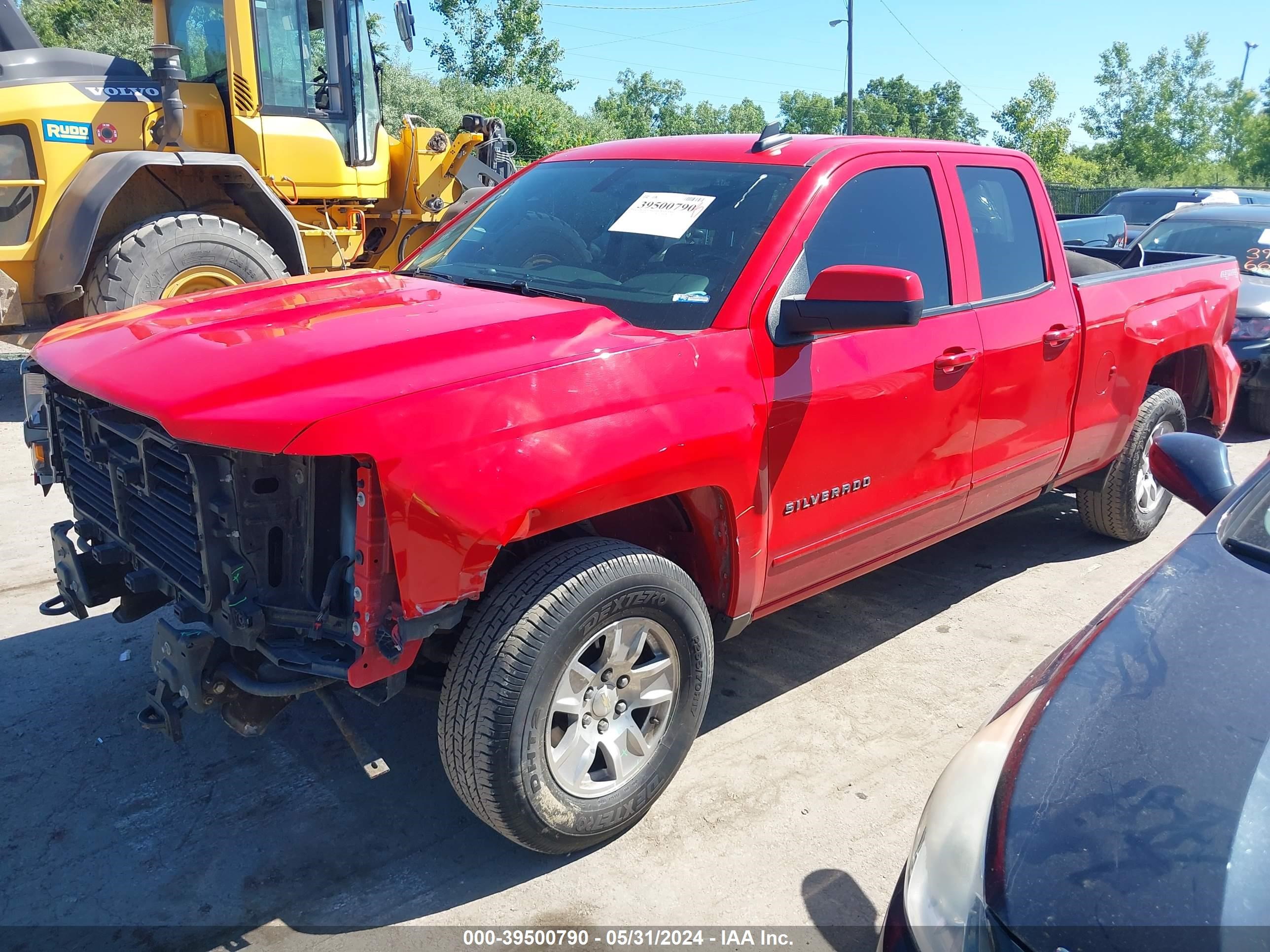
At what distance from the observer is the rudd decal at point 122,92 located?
7535mm

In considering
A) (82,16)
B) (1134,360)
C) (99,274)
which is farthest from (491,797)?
(82,16)

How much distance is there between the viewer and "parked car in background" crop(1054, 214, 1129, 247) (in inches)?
355

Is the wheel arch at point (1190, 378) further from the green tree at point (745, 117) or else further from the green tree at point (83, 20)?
the green tree at point (745, 117)

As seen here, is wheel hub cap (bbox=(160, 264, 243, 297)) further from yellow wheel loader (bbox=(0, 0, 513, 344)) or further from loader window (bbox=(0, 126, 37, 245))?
loader window (bbox=(0, 126, 37, 245))

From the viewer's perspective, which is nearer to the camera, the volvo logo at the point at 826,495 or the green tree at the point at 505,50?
the volvo logo at the point at 826,495

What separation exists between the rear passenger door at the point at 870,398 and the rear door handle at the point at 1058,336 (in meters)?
0.54

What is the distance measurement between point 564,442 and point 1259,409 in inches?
301

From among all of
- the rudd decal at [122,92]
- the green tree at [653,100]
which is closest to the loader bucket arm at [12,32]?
the rudd decal at [122,92]

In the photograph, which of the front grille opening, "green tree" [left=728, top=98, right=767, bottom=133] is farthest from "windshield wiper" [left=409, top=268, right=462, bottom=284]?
"green tree" [left=728, top=98, right=767, bottom=133]

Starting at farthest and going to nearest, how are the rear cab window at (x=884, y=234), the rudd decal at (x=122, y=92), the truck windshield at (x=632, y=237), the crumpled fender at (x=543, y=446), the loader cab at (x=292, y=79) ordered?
the loader cab at (x=292, y=79)
the rudd decal at (x=122, y=92)
the rear cab window at (x=884, y=234)
the truck windshield at (x=632, y=237)
the crumpled fender at (x=543, y=446)

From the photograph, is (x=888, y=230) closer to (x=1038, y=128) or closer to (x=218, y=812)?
(x=218, y=812)

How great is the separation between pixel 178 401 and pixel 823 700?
98.7 inches

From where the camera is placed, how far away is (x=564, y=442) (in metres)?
2.55

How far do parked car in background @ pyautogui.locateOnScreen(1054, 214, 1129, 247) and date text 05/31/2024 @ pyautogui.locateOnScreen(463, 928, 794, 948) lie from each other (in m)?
7.04
